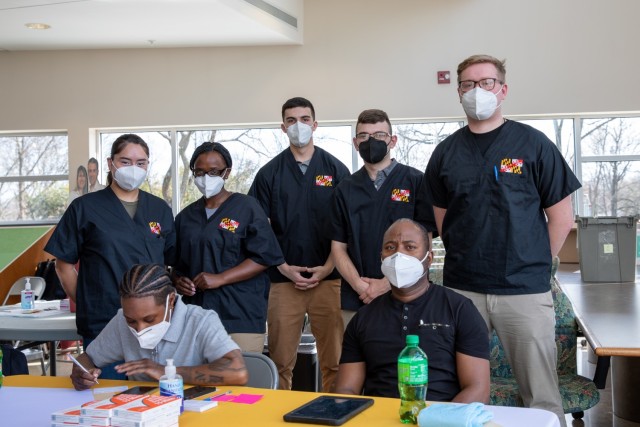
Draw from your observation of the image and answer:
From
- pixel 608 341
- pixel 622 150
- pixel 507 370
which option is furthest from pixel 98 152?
pixel 608 341

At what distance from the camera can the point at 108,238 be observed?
3578mm

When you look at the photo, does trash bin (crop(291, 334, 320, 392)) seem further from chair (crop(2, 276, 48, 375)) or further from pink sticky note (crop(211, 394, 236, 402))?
pink sticky note (crop(211, 394, 236, 402))

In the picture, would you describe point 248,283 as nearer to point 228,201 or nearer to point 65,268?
point 228,201

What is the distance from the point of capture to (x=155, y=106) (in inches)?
397

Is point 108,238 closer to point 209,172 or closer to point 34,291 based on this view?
point 209,172

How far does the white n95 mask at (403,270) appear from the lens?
286cm

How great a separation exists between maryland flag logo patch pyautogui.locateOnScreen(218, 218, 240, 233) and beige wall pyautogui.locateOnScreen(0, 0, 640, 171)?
19.8 ft

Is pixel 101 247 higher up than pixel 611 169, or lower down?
lower down

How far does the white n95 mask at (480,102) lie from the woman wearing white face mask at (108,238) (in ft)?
5.06

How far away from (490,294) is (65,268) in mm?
1958

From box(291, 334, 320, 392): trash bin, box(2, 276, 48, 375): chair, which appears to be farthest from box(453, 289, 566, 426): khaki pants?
box(2, 276, 48, 375): chair

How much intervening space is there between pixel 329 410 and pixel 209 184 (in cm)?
192

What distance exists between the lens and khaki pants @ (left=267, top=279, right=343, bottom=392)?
14.1 ft

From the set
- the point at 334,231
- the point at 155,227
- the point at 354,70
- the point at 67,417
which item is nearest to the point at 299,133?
the point at 334,231
